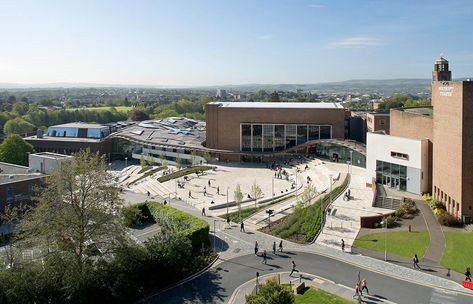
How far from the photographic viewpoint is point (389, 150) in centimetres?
5091

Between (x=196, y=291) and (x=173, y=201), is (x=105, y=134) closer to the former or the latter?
(x=173, y=201)

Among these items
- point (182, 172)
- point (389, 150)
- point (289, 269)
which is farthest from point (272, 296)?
point (182, 172)

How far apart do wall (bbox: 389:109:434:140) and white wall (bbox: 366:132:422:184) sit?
2.68 metres

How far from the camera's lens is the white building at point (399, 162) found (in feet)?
156

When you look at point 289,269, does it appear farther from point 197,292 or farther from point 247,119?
point 247,119

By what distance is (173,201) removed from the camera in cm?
5656

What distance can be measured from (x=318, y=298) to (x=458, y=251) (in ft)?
44.0

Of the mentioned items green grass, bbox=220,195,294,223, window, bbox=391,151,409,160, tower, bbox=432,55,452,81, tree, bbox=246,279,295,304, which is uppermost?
tower, bbox=432,55,452,81

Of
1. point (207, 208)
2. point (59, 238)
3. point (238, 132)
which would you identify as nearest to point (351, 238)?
point (207, 208)

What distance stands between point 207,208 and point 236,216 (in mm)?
6258

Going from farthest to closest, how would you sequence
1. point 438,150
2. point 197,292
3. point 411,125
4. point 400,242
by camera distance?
point 411,125, point 438,150, point 400,242, point 197,292

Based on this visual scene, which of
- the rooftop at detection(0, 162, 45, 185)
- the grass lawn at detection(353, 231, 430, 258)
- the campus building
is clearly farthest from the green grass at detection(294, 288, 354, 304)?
the rooftop at detection(0, 162, 45, 185)

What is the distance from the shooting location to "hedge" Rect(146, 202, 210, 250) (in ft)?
119

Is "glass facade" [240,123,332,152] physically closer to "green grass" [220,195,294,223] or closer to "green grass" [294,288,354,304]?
"green grass" [220,195,294,223]
